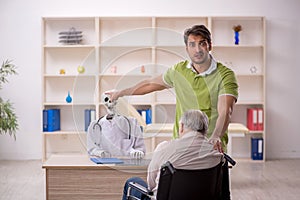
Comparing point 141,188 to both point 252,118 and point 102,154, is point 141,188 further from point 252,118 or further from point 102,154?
point 252,118

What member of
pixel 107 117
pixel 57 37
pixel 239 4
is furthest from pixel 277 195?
pixel 57 37

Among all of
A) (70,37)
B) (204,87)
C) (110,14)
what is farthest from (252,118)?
(204,87)

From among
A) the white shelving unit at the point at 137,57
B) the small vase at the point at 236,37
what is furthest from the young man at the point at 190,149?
the small vase at the point at 236,37

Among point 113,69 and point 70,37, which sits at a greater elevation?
point 70,37

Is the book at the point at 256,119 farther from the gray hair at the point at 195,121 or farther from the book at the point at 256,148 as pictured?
the gray hair at the point at 195,121

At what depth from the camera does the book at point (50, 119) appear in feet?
23.6

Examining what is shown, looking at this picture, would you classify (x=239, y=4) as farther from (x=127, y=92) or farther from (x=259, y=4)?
(x=127, y=92)

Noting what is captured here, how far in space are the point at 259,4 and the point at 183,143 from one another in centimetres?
492

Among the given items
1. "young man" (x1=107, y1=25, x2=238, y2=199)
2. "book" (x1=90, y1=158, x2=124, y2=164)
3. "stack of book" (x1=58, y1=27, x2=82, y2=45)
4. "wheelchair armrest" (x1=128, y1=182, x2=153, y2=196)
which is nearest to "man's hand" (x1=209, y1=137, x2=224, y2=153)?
"young man" (x1=107, y1=25, x2=238, y2=199)

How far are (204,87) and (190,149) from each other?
1.22 ft

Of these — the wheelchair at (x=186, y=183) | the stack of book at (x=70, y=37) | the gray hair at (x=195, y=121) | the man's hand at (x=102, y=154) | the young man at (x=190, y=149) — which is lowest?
the wheelchair at (x=186, y=183)

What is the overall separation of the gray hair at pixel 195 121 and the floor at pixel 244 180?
2305 mm

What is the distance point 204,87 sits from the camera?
3025 millimetres

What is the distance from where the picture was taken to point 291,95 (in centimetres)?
A: 746
